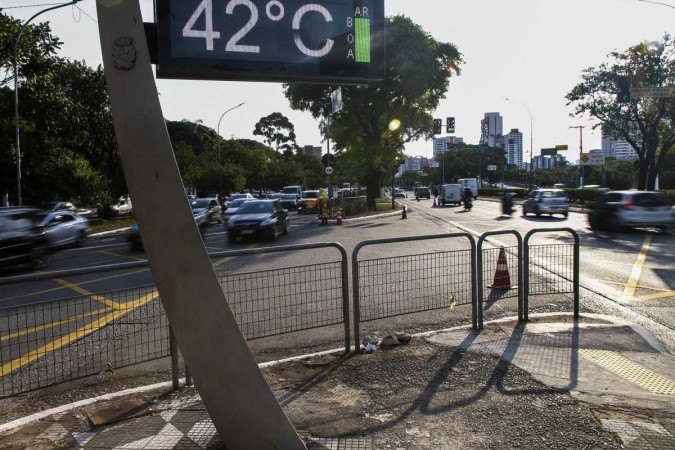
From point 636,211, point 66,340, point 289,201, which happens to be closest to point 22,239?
point 66,340

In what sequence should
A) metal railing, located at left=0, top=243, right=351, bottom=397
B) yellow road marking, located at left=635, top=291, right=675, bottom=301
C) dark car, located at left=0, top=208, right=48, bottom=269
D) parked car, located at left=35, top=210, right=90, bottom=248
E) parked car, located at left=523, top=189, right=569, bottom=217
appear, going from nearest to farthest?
metal railing, located at left=0, top=243, right=351, bottom=397
yellow road marking, located at left=635, top=291, right=675, bottom=301
dark car, located at left=0, top=208, right=48, bottom=269
parked car, located at left=35, top=210, right=90, bottom=248
parked car, located at left=523, top=189, right=569, bottom=217

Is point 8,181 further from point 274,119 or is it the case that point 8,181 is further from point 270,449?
point 274,119

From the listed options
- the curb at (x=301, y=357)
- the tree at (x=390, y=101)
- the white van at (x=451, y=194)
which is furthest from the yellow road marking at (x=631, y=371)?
the white van at (x=451, y=194)

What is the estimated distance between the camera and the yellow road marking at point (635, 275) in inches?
341

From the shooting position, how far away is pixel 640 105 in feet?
121

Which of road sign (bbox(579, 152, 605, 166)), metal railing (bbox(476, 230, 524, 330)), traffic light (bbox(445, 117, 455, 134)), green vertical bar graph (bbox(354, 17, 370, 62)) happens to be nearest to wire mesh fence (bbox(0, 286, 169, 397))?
green vertical bar graph (bbox(354, 17, 370, 62))

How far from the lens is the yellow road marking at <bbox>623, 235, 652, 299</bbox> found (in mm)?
8661

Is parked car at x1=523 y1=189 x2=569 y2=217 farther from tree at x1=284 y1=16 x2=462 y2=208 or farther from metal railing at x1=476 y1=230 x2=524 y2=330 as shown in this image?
metal railing at x1=476 y1=230 x2=524 y2=330

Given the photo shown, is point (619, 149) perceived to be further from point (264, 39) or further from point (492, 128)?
point (264, 39)

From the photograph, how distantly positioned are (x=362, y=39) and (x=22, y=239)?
35.4ft

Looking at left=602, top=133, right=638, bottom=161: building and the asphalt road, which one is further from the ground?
left=602, top=133, right=638, bottom=161: building

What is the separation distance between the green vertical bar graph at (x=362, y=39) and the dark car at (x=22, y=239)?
1060cm

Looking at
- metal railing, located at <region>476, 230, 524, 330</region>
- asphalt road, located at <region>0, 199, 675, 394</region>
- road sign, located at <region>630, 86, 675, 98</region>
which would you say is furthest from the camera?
road sign, located at <region>630, 86, 675, 98</region>

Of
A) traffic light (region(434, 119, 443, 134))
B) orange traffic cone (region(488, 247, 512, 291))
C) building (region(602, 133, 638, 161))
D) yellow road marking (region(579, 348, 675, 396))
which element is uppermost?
building (region(602, 133, 638, 161))
